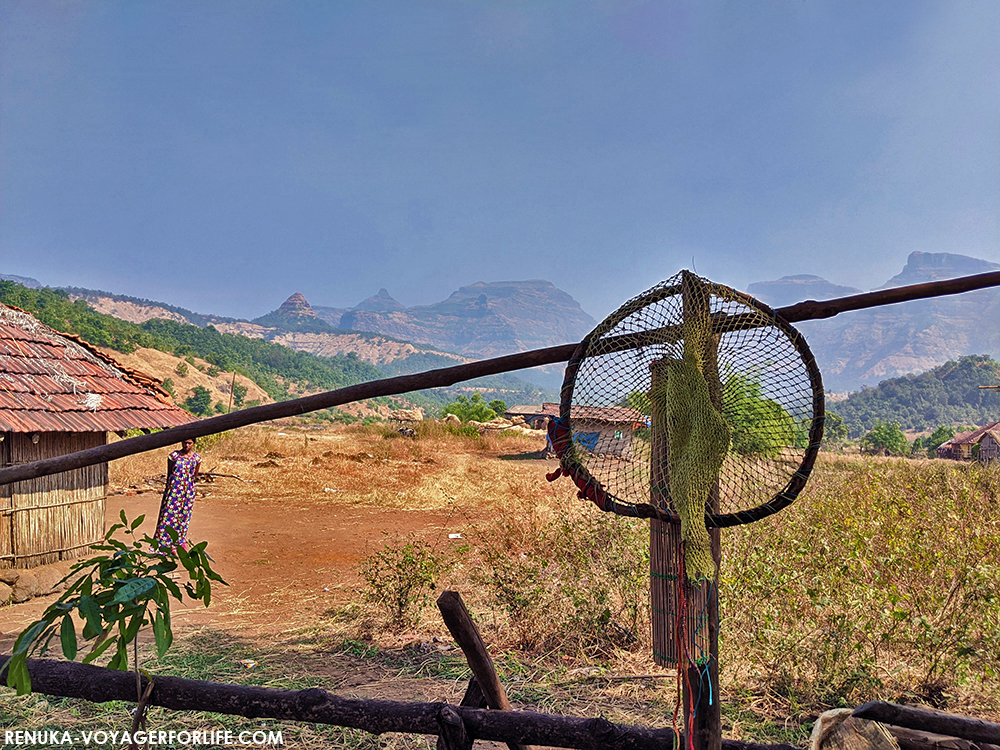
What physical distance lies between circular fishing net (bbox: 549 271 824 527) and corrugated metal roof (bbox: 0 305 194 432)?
5569mm

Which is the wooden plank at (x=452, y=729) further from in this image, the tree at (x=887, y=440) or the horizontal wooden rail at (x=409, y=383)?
the tree at (x=887, y=440)

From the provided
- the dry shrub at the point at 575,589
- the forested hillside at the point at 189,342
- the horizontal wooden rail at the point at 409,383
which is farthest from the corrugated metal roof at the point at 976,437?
the forested hillside at the point at 189,342

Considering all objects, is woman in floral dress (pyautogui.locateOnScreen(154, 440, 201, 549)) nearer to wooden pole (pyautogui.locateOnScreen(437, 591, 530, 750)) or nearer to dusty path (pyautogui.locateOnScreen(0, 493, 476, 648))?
dusty path (pyautogui.locateOnScreen(0, 493, 476, 648))

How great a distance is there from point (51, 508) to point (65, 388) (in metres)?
1.25

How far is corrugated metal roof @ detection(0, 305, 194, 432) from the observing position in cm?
548

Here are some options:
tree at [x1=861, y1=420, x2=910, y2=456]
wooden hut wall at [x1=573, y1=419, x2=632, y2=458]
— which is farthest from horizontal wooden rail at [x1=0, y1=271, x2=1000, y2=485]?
tree at [x1=861, y1=420, x2=910, y2=456]

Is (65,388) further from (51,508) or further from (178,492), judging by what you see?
(178,492)

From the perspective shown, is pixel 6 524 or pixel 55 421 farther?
pixel 6 524

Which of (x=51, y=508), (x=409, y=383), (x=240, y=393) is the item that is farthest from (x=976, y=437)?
(x=240, y=393)

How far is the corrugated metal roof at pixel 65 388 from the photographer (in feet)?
18.0

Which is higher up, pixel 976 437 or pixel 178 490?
pixel 178 490

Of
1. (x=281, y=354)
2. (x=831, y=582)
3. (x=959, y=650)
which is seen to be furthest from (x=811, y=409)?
(x=281, y=354)

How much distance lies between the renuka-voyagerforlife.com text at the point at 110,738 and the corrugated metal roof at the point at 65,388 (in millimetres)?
3024

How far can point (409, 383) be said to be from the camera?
1.79 m
